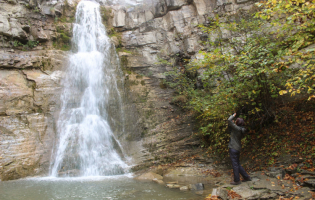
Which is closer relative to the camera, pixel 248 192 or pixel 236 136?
pixel 248 192

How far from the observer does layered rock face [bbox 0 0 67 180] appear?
8523mm

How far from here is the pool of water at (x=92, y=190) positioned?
211 inches

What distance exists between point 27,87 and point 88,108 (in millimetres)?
3130

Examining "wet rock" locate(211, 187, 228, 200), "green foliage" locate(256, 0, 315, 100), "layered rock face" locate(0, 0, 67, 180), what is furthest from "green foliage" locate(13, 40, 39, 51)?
"wet rock" locate(211, 187, 228, 200)

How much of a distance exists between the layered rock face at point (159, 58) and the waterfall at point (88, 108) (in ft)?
3.31

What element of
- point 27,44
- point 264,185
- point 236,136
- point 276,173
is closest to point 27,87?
point 27,44

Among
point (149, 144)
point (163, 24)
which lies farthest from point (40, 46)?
point (149, 144)

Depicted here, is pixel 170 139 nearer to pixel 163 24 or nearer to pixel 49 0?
pixel 163 24

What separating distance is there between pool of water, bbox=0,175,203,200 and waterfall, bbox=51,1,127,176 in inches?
56.0

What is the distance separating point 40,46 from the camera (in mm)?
12281

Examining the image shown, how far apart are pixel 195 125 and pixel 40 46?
10.2m

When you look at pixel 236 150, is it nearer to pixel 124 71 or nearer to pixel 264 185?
pixel 264 185

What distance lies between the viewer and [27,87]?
10266 millimetres

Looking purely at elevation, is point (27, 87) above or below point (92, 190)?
above
